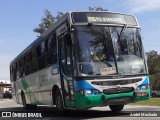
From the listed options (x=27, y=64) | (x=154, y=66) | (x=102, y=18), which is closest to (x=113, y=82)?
(x=102, y=18)

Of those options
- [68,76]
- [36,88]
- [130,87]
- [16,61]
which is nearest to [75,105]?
[68,76]

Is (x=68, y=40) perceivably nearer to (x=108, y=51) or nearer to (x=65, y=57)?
(x=65, y=57)

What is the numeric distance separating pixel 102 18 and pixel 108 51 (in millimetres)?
1292

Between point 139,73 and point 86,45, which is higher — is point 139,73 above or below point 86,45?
below

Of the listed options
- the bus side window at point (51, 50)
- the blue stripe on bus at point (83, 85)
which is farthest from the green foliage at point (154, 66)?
the blue stripe on bus at point (83, 85)

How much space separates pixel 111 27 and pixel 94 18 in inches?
26.3

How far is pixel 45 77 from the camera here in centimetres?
1606

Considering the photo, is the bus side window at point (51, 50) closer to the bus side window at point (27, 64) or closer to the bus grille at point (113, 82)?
the bus grille at point (113, 82)

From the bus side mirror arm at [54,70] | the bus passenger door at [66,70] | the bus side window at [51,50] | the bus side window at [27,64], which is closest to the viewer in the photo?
the bus passenger door at [66,70]

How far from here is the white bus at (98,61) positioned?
12.2 m

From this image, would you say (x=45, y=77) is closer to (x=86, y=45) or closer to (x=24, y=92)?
(x=86, y=45)

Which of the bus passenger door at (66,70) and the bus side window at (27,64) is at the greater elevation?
the bus side window at (27,64)

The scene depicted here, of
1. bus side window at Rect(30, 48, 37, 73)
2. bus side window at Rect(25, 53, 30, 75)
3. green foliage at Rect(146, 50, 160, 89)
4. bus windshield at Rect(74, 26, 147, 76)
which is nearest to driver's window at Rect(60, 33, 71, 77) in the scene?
bus windshield at Rect(74, 26, 147, 76)

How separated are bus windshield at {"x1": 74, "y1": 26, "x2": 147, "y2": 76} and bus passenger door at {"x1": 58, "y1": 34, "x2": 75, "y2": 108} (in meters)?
0.50
